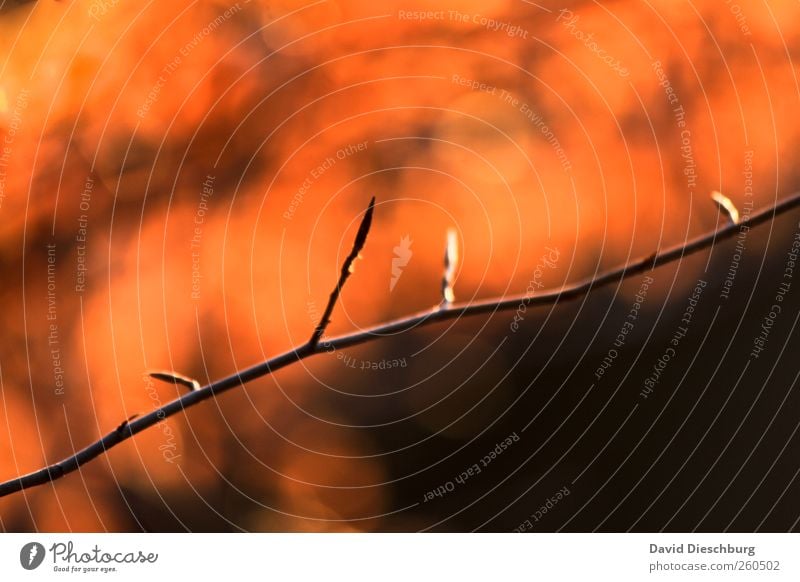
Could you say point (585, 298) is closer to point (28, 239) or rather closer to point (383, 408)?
point (383, 408)

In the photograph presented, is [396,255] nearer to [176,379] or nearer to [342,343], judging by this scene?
[342,343]

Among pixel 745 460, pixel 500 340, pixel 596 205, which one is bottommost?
pixel 745 460

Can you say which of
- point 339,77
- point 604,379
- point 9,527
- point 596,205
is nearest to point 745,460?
point 604,379

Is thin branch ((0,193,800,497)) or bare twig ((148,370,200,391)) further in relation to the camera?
thin branch ((0,193,800,497))

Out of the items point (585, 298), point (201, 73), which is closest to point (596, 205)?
point (585, 298)

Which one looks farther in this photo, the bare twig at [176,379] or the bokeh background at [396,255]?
the bokeh background at [396,255]

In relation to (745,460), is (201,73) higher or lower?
higher

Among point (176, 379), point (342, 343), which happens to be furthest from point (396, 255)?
point (176, 379)

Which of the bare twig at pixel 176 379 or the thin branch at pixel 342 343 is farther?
the thin branch at pixel 342 343
